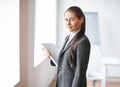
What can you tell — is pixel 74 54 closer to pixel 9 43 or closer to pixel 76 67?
pixel 76 67

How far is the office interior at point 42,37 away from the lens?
8.38 feet

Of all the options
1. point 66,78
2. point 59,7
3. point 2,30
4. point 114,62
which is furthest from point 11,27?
point 59,7

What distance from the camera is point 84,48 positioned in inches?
70.4

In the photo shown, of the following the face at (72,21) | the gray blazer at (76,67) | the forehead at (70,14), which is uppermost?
the forehead at (70,14)

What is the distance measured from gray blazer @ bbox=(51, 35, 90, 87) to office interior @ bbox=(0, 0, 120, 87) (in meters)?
0.77

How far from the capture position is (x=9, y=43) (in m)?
2.58

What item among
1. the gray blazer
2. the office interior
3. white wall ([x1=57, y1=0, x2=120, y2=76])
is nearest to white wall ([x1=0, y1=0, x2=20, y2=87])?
the office interior

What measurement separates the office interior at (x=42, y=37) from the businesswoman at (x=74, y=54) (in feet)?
2.62

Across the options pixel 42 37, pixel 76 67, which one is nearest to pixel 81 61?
pixel 76 67

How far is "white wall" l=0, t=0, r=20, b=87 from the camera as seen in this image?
8.28 feet

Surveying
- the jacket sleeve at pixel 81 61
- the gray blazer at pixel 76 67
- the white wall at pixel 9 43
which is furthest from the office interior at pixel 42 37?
the jacket sleeve at pixel 81 61

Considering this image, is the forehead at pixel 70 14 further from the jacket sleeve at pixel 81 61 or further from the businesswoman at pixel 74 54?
Result: the jacket sleeve at pixel 81 61

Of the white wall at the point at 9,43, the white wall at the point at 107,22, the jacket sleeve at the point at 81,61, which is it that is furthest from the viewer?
the white wall at the point at 107,22

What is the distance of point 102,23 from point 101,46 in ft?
1.89
